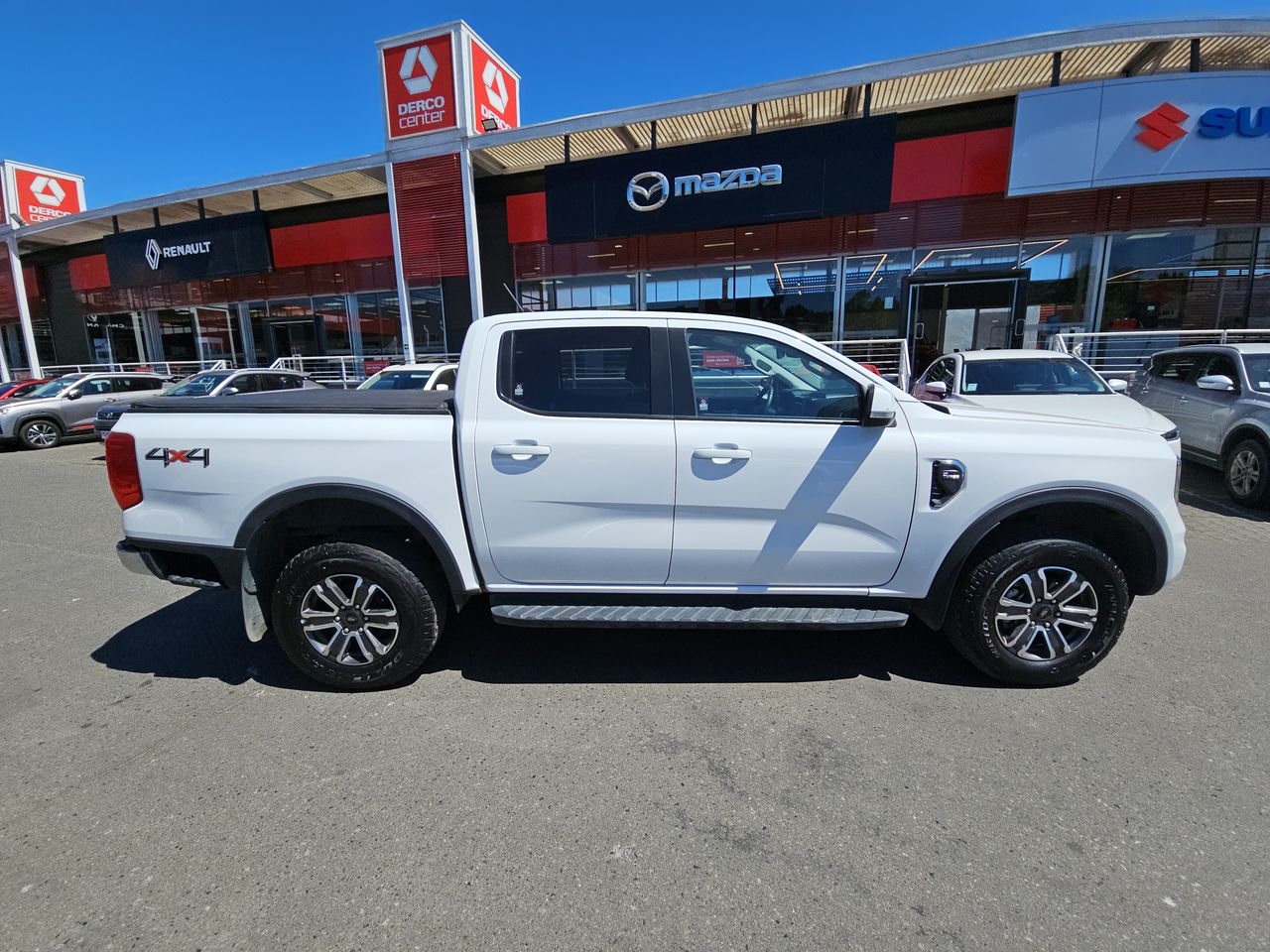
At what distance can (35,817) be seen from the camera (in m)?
2.28

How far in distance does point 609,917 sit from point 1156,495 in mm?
3102

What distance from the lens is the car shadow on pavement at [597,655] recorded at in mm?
3254

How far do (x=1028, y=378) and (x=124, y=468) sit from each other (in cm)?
903

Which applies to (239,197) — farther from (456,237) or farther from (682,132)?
(682,132)

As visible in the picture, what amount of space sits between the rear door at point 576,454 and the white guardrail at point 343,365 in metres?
13.4

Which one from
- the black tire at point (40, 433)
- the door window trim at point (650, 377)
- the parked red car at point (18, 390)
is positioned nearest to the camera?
the door window trim at point (650, 377)

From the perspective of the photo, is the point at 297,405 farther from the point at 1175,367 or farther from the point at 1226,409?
the point at 1175,367

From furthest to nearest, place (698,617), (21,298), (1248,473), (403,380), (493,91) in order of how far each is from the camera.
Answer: (21,298) < (493,91) < (403,380) < (1248,473) < (698,617)

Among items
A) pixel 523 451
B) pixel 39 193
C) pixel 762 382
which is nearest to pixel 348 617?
pixel 523 451

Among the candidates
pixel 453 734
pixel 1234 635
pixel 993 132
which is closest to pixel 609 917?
pixel 453 734

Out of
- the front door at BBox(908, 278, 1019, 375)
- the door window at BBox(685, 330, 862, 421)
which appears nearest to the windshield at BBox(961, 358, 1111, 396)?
the front door at BBox(908, 278, 1019, 375)

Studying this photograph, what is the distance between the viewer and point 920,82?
1116 cm

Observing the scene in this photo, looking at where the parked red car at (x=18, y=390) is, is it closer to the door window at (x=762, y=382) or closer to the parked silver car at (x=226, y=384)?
the parked silver car at (x=226, y=384)

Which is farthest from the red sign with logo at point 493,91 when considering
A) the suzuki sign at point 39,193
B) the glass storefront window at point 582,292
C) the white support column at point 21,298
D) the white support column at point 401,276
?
the white support column at point 21,298
